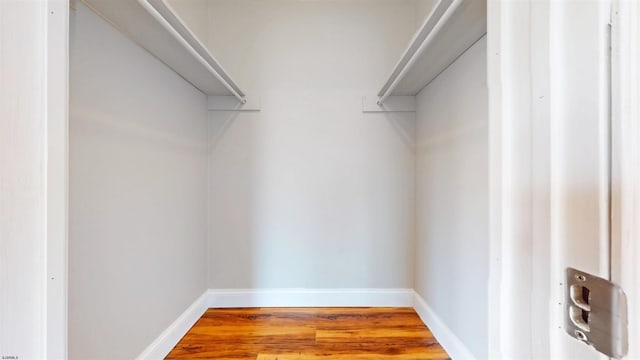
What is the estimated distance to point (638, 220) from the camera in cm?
28

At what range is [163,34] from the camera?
1245 mm

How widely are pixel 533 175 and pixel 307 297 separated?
81.5 inches

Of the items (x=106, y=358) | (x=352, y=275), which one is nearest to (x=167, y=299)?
(x=106, y=358)

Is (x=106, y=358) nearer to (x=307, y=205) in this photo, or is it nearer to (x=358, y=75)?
(x=307, y=205)

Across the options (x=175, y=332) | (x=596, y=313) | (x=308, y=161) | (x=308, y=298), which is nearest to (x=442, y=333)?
(x=308, y=298)

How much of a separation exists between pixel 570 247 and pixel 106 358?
1.54 meters

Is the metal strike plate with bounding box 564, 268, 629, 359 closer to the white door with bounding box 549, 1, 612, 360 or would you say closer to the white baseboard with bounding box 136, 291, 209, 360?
the white door with bounding box 549, 1, 612, 360

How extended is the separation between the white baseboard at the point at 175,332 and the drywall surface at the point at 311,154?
0.64 feet

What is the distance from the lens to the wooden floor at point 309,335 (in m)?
1.63

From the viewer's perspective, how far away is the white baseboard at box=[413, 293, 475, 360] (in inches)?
58.7
